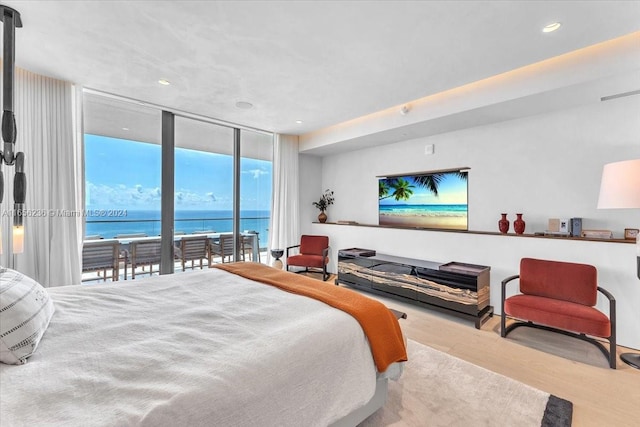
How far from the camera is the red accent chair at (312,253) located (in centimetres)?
503

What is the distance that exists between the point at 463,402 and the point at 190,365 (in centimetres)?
188

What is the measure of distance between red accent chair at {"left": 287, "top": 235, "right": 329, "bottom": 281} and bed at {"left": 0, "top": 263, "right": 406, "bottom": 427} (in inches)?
115

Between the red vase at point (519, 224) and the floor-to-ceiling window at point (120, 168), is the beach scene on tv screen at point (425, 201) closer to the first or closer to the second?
the red vase at point (519, 224)

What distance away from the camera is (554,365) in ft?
8.19

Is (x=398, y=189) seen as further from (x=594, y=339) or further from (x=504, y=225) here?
(x=594, y=339)

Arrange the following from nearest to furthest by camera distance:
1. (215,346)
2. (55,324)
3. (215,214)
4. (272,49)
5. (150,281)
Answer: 1. (215,346)
2. (55,324)
3. (150,281)
4. (272,49)
5. (215,214)

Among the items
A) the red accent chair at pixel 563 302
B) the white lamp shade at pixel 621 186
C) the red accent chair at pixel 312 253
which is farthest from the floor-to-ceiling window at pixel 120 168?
the white lamp shade at pixel 621 186

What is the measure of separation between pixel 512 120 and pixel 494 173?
27.6 inches

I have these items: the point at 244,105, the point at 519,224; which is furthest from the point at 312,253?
the point at 519,224

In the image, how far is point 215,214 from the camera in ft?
15.9

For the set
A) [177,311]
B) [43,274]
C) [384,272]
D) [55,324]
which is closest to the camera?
[55,324]

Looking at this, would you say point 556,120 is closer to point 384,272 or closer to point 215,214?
point 384,272

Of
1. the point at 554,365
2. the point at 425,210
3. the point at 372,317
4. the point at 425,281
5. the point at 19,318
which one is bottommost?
the point at 554,365

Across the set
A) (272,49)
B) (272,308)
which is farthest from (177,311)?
(272,49)
